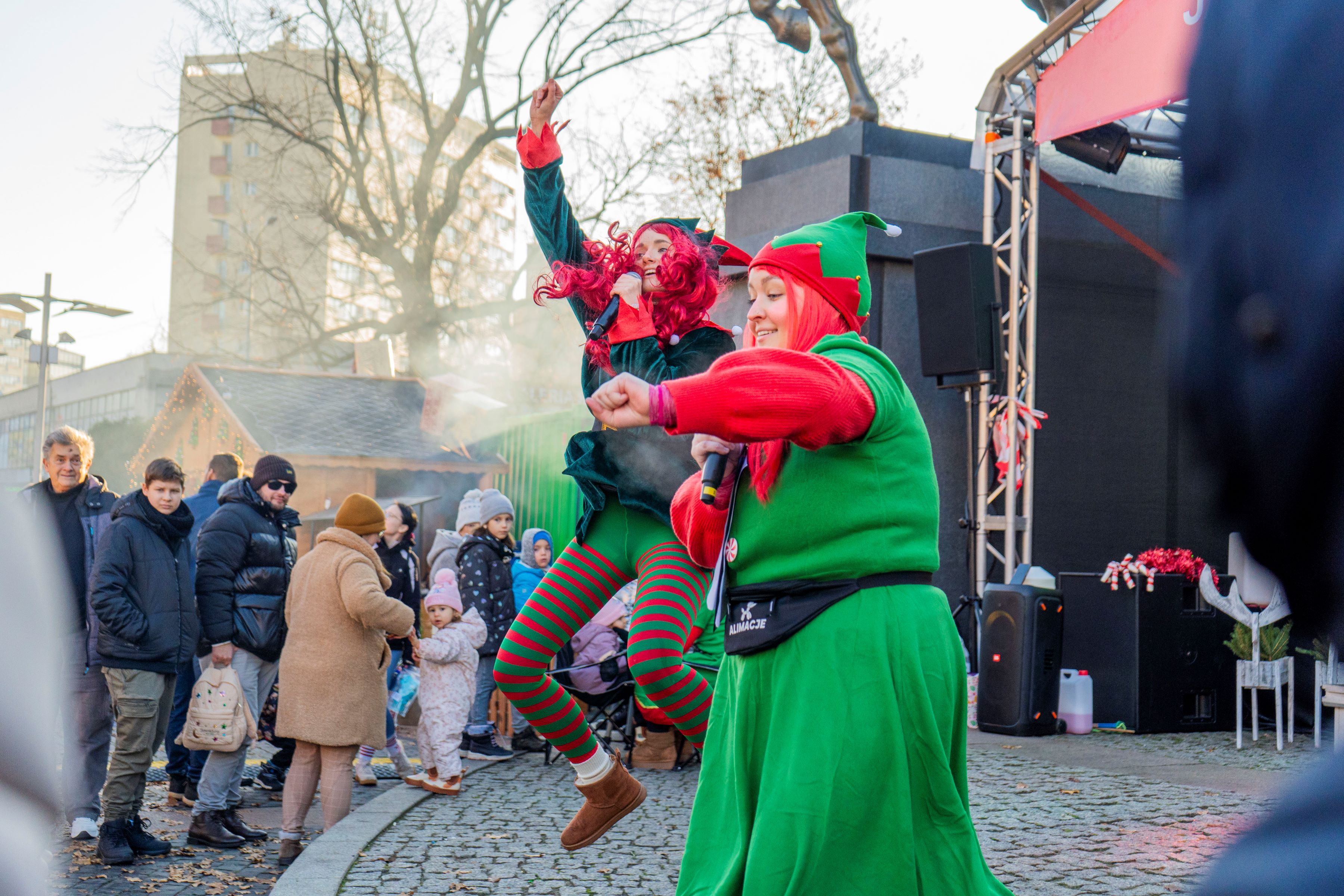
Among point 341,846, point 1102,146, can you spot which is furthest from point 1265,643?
point 341,846

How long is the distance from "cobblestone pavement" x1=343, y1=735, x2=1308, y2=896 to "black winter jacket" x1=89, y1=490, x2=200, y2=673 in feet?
4.64

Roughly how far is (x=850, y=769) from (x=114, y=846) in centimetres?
459

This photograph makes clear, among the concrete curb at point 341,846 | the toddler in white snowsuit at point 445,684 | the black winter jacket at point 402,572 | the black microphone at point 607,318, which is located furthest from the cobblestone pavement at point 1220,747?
the black microphone at point 607,318

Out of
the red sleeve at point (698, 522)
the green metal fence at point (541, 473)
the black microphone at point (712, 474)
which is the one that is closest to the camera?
the black microphone at point (712, 474)

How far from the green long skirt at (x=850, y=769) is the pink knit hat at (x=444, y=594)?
4953mm

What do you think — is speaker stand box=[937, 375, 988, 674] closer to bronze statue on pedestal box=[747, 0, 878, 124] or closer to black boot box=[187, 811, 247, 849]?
bronze statue on pedestal box=[747, 0, 878, 124]

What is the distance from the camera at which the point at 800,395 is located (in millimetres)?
2098

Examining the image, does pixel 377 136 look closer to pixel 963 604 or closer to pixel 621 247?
pixel 963 604

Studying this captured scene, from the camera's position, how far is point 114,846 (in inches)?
222

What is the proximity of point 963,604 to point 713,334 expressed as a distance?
723 cm

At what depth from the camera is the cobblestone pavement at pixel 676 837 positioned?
15.5ft

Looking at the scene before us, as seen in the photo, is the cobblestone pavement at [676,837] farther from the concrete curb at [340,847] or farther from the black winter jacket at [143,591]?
the black winter jacket at [143,591]

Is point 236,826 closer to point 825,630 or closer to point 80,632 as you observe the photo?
point 80,632

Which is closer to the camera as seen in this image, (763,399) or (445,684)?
(763,399)
